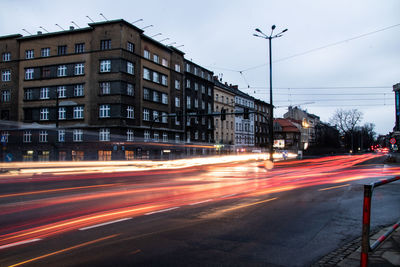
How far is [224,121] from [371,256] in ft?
204

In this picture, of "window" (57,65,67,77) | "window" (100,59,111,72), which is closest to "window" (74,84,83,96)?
"window" (57,65,67,77)

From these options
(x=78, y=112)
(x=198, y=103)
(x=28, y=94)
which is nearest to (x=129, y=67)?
(x=78, y=112)

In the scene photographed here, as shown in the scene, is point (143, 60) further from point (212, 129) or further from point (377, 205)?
point (377, 205)

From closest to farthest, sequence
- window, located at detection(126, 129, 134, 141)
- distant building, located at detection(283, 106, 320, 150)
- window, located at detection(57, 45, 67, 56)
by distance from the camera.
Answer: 1. window, located at detection(126, 129, 134, 141)
2. window, located at detection(57, 45, 67, 56)
3. distant building, located at detection(283, 106, 320, 150)

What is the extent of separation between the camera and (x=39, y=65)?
42.5m

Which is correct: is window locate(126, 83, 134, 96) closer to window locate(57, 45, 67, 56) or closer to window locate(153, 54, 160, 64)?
window locate(153, 54, 160, 64)

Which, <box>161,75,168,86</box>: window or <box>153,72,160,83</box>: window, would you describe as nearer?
<box>153,72,160,83</box>: window

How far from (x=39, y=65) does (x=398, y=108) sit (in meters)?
63.2

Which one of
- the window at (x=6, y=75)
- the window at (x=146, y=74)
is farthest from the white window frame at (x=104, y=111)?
the window at (x=6, y=75)

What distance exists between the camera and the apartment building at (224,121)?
63344 mm

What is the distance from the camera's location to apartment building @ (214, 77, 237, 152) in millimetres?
63344

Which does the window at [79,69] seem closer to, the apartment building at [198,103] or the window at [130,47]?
the window at [130,47]

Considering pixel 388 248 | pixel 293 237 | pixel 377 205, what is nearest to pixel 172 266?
pixel 293 237

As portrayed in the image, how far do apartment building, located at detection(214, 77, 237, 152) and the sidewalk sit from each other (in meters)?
54.0
